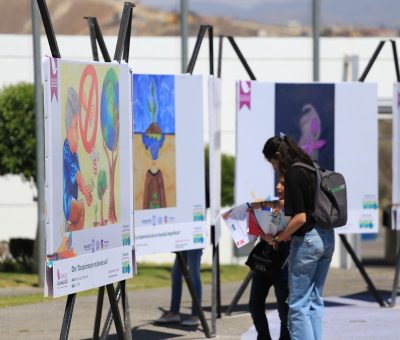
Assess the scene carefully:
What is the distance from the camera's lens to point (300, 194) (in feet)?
28.0

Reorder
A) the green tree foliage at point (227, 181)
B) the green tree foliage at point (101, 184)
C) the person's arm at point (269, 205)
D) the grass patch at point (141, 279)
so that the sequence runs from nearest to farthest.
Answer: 1. the green tree foliage at point (101, 184)
2. the person's arm at point (269, 205)
3. the grass patch at point (141, 279)
4. the green tree foliage at point (227, 181)

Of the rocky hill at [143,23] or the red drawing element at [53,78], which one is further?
the rocky hill at [143,23]

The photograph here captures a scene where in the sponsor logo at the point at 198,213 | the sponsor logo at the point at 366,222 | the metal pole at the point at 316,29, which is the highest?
the metal pole at the point at 316,29

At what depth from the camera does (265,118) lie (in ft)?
41.2

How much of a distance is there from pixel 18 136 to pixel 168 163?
876 cm

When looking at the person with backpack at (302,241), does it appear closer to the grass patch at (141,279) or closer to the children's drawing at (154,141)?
the children's drawing at (154,141)

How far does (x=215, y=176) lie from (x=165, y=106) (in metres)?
1.04

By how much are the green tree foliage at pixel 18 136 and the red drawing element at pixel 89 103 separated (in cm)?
1124

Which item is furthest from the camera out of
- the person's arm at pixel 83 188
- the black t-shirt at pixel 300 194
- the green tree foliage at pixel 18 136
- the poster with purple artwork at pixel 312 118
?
the green tree foliage at pixel 18 136

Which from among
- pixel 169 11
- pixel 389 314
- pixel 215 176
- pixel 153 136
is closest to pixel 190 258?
pixel 215 176

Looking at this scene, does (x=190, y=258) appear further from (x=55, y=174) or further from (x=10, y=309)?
(x=55, y=174)

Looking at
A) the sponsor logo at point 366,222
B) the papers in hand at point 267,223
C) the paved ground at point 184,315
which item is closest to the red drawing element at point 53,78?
the papers in hand at point 267,223

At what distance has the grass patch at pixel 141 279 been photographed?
14.6 m

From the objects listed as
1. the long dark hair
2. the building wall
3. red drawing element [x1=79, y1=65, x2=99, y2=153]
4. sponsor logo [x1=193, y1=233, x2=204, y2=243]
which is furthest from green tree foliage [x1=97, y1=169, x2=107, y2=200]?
the building wall
